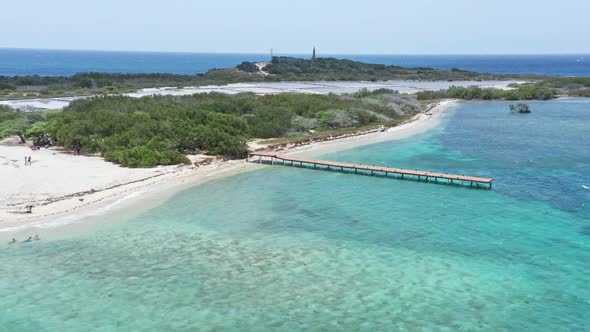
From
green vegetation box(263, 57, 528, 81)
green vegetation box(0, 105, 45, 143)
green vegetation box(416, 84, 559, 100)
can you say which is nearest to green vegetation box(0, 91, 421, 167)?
green vegetation box(0, 105, 45, 143)

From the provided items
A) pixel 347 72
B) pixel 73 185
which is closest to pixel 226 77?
pixel 347 72

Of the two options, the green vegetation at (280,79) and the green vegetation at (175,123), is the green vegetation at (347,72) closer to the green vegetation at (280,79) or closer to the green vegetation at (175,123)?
the green vegetation at (280,79)

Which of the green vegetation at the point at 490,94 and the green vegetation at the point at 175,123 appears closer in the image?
the green vegetation at the point at 175,123

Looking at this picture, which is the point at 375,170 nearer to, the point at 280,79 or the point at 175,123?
the point at 175,123

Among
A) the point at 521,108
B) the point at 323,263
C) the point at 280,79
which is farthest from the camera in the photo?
the point at 280,79

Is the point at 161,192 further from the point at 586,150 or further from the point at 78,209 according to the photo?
the point at 586,150

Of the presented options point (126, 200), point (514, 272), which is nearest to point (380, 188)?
point (514, 272)

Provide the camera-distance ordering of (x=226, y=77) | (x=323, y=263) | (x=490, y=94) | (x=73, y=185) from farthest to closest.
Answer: (x=226, y=77) < (x=490, y=94) < (x=73, y=185) < (x=323, y=263)

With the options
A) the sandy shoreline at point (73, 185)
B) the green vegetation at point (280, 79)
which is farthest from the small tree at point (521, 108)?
the sandy shoreline at point (73, 185)
